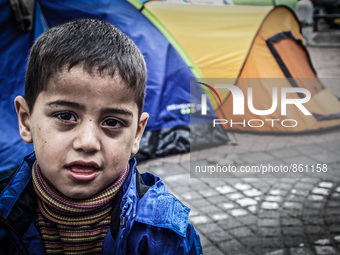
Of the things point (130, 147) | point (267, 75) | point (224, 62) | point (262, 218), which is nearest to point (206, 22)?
point (224, 62)

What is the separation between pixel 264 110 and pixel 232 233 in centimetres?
256

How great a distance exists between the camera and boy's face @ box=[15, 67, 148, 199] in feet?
4.18

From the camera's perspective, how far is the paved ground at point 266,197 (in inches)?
102

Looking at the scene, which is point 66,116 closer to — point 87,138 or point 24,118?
point 87,138

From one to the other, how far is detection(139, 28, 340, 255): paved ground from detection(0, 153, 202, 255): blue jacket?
1.22m

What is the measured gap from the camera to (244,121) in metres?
4.98

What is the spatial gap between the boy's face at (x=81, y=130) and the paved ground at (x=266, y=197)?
144 centimetres

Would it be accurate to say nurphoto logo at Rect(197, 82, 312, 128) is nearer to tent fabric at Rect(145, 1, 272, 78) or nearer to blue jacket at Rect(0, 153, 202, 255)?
tent fabric at Rect(145, 1, 272, 78)

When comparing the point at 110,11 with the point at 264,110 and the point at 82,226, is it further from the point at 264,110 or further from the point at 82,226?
the point at 82,226

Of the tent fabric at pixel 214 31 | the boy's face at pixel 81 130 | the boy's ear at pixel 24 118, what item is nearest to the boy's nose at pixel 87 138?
the boy's face at pixel 81 130

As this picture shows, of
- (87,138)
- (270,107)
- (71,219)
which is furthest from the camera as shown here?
(270,107)

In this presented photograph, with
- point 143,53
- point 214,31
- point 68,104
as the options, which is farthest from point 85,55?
point 214,31

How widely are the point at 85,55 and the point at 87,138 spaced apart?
0.29m

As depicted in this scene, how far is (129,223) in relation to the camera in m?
1.35
